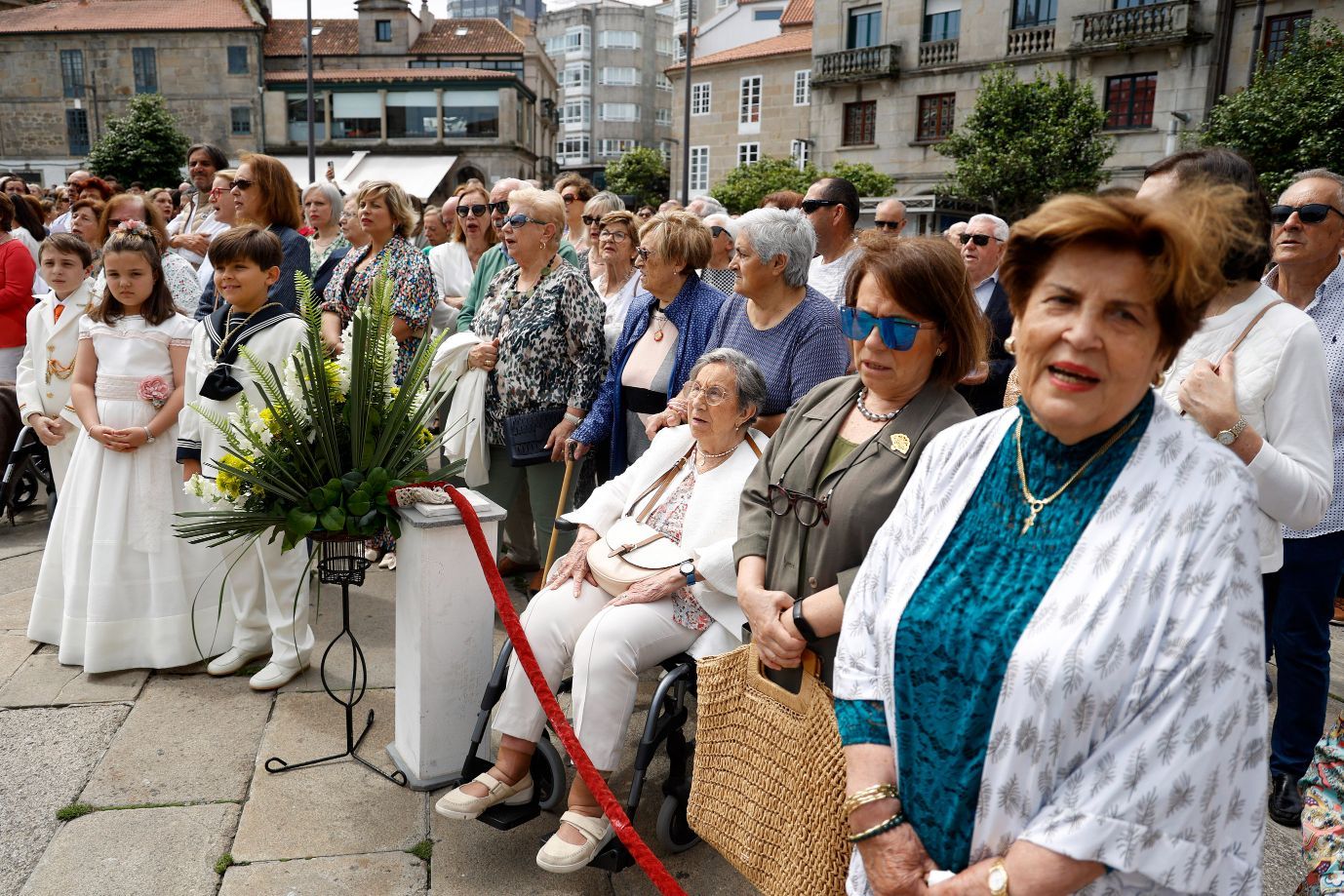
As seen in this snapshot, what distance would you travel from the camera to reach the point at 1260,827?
1.61 metres

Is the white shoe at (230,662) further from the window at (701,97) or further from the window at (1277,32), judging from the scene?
the window at (701,97)

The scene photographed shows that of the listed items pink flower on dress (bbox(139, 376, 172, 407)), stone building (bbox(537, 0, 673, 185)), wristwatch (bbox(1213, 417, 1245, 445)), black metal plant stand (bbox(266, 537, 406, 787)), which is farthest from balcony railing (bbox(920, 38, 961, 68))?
stone building (bbox(537, 0, 673, 185))

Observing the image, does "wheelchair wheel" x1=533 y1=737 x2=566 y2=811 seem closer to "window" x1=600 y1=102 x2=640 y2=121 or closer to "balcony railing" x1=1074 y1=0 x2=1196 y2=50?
"balcony railing" x1=1074 y1=0 x2=1196 y2=50

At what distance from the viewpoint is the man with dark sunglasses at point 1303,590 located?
11.1 ft

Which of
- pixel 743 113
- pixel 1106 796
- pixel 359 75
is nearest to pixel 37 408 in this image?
pixel 1106 796

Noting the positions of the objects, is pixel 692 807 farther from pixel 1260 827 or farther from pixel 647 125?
pixel 647 125

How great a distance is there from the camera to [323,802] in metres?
3.52

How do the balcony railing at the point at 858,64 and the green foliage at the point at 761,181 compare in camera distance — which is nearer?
the green foliage at the point at 761,181

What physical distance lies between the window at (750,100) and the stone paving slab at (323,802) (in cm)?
3959

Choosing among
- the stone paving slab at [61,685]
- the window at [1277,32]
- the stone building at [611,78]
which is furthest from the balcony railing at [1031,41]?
the stone building at [611,78]

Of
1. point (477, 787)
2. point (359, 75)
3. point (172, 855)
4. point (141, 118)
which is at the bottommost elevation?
point (172, 855)

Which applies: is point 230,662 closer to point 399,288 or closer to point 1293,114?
point 399,288

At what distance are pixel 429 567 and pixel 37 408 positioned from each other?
13.2 ft

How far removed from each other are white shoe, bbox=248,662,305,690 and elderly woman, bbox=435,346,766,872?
1.61 meters
